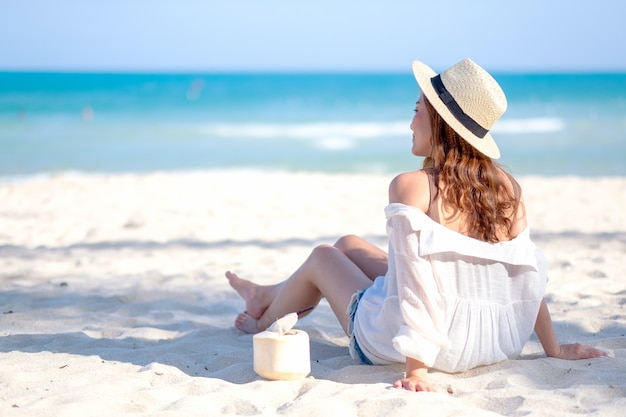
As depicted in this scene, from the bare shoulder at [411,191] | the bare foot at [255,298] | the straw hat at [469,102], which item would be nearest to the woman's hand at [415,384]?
the bare shoulder at [411,191]

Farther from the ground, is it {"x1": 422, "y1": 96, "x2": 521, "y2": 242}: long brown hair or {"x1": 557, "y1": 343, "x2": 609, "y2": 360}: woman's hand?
{"x1": 422, "y1": 96, "x2": 521, "y2": 242}: long brown hair

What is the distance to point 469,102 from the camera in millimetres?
2703

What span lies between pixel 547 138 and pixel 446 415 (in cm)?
1810

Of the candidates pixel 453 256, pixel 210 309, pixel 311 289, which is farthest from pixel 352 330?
pixel 210 309

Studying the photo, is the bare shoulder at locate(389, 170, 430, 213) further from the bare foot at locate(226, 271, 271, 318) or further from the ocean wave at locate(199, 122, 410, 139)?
the ocean wave at locate(199, 122, 410, 139)

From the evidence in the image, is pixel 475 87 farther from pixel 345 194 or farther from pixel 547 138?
pixel 547 138

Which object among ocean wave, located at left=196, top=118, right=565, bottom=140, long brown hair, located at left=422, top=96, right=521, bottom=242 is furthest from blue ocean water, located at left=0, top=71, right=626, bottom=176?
long brown hair, located at left=422, top=96, right=521, bottom=242

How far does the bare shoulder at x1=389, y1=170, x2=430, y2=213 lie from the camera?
8.84 ft

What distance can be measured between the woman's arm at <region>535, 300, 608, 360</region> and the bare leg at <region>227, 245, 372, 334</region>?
0.70 m

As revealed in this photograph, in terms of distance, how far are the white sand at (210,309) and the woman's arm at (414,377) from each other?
7cm

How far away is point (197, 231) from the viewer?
22.5ft

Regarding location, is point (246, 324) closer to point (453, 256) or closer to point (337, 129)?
point (453, 256)

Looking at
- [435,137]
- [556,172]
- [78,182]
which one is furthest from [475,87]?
[556,172]

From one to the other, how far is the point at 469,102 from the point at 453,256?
1.81 ft
